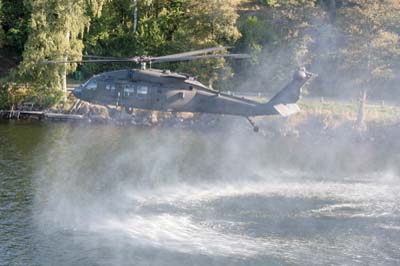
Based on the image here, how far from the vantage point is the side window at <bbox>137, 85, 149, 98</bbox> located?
1409 inches

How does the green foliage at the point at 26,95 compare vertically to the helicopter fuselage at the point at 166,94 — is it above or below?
below

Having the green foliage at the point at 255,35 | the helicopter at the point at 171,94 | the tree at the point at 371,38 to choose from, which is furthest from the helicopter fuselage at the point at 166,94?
the green foliage at the point at 255,35

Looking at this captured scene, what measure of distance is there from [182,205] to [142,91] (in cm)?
748

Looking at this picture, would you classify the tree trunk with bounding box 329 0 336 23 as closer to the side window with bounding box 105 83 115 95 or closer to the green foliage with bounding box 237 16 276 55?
the green foliage with bounding box 237 16 276 55

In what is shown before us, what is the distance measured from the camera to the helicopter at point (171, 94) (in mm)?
35719

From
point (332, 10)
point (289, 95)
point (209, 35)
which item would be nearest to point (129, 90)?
point (289, 95)

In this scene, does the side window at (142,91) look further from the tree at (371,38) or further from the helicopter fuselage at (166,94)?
the tree at (371,38)

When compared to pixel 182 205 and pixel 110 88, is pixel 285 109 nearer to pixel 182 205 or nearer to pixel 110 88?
pixel 182 205

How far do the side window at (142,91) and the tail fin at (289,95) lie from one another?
683cm

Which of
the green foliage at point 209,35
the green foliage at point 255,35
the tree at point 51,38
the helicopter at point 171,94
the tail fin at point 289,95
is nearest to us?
the helicopter at point 171,94

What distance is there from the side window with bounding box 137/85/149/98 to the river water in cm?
678

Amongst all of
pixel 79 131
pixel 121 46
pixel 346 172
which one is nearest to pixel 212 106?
pixel 346 172

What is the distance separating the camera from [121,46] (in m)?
75.3

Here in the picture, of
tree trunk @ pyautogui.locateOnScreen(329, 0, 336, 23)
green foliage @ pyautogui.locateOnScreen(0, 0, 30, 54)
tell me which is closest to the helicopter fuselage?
tree trunk @ pyautogui.locateOnScreen(329, 0, 336, 23)
